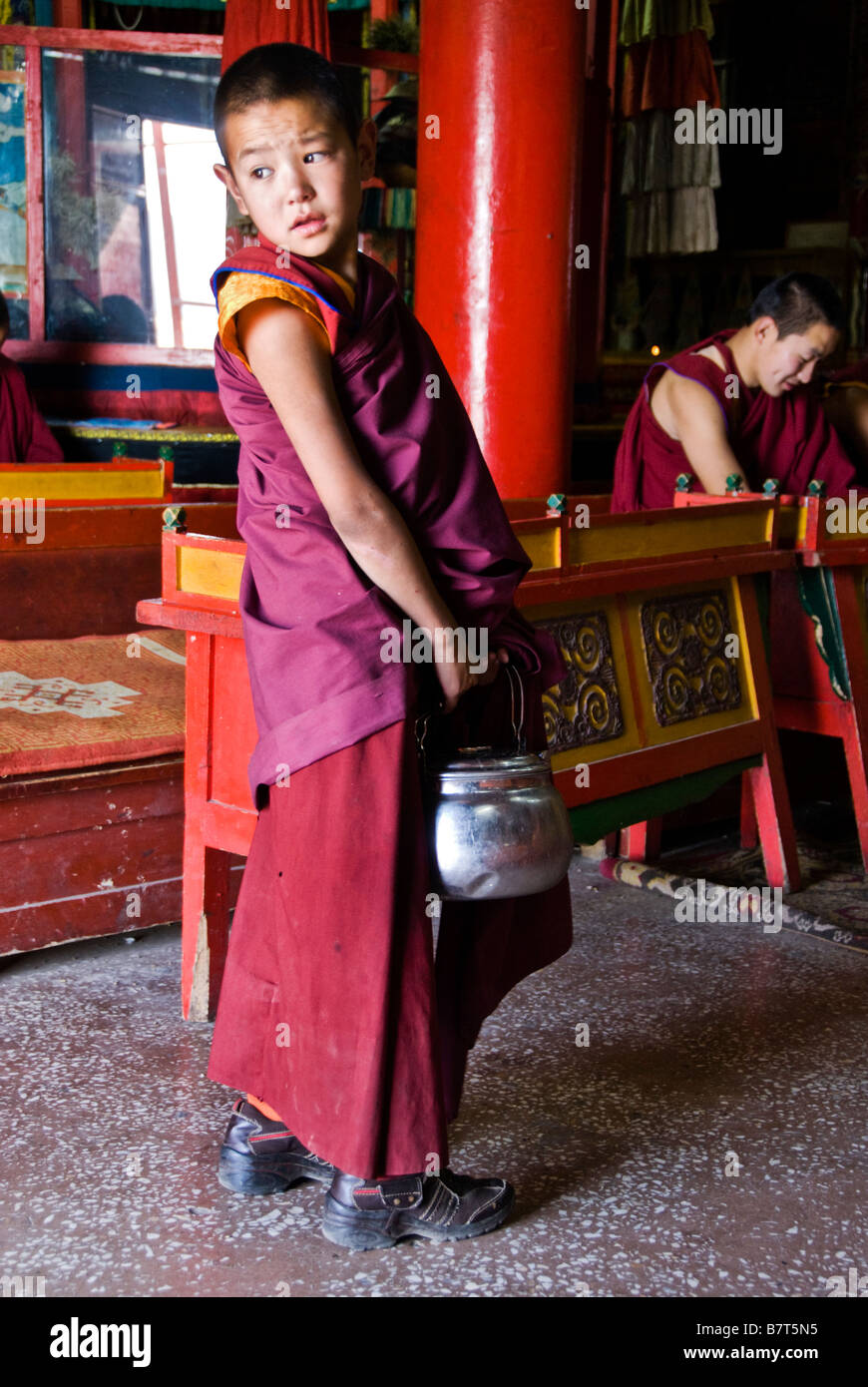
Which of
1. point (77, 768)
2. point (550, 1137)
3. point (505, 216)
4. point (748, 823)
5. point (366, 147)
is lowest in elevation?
point (550, 1137)

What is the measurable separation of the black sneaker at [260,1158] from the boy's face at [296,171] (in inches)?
45.6

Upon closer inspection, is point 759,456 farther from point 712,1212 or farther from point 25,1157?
point 25,1157

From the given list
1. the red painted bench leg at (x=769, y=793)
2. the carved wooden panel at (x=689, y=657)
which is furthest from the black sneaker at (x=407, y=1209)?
the red painted bench leg at (x=769, y=793)

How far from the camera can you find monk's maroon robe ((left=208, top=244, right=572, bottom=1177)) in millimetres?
1519

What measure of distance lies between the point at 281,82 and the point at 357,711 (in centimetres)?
71

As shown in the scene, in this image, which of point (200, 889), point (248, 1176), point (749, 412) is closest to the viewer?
point (248, 1176)

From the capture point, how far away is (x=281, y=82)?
1.46 meters

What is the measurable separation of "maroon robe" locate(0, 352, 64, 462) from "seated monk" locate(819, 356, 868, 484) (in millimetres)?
2608

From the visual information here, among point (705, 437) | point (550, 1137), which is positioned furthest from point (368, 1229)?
point (705, 437)

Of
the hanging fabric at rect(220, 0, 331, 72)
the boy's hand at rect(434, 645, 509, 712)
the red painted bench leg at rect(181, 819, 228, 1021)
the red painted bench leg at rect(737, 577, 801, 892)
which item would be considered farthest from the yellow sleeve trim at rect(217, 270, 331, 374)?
the hanging fabric at rect(220, 0, 331, 72)

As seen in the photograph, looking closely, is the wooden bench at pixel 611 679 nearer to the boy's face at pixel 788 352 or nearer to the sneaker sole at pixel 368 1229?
the boy's face at pixel 788 352

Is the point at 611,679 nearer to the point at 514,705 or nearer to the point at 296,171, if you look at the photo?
the point at 514,705

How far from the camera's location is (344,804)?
153cm

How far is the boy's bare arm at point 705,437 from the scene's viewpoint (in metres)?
3.36
